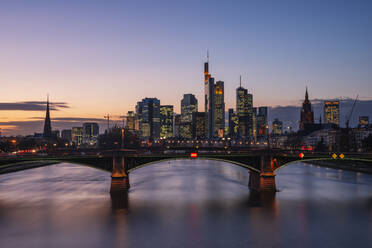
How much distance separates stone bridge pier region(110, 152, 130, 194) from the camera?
7725 cm

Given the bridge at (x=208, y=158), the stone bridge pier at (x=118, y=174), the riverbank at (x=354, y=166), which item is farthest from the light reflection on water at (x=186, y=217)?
the riverbank at (x=354, y=166)

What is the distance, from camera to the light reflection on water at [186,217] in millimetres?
47812

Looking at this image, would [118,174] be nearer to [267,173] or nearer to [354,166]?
[267,173]

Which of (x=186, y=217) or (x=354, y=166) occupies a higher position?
(x=354, y=166)

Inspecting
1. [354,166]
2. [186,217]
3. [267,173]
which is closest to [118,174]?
[186,217]

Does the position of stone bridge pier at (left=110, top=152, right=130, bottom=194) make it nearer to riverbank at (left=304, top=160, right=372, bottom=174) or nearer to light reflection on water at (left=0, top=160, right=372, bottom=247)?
light reflection on water at (left=0, top=160, right=372, bottom=247)

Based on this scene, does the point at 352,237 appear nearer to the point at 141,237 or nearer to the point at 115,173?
the point at 141,237

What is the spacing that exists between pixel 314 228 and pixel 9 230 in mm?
42562

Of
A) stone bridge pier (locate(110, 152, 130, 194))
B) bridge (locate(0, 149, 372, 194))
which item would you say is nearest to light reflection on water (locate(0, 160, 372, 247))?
stone bridge pier (locate(110, 152, 130, 194))

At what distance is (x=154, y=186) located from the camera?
9288 centimetres

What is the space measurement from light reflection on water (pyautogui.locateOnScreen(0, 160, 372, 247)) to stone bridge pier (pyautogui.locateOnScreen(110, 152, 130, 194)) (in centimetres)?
251

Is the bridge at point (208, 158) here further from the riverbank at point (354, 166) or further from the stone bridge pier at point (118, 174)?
the riverbank at point (354, 166)

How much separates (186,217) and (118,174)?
23.9 metres

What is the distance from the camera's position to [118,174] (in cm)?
7800
